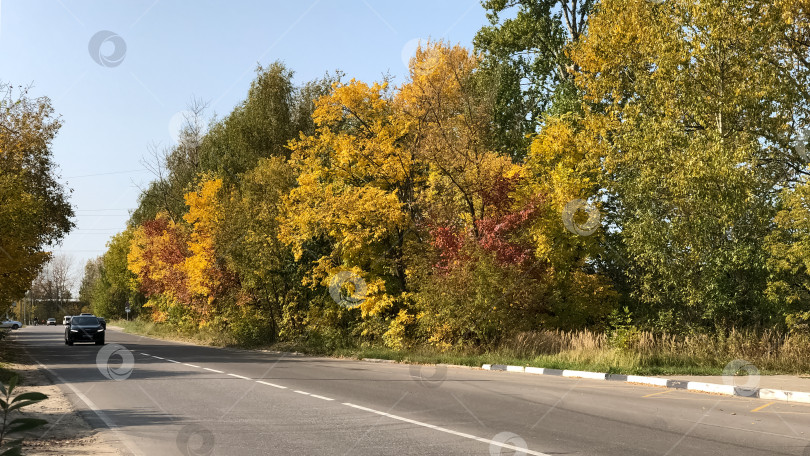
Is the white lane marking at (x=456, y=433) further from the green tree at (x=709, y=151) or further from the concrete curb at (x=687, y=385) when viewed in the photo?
the green tree at (x=709, y=151)

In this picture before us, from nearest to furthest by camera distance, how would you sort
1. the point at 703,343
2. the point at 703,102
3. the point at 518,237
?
the point at 703,343 → the point at 703,102 → the point at 518,237

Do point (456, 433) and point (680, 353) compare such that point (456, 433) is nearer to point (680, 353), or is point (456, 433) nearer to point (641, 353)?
point (641, 353)

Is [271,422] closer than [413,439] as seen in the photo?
No

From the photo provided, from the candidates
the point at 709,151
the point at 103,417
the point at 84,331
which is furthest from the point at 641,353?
the point at 84,331

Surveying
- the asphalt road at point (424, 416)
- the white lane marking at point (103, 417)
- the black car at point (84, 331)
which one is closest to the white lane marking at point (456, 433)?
the asphalt road at point (424, 416)

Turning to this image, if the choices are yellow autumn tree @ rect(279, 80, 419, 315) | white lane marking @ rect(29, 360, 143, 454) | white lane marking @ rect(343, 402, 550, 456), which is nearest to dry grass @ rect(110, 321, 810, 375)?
yellow autumn tree @ rect(279, 80, 419, 315)

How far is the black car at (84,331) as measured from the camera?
41250mm

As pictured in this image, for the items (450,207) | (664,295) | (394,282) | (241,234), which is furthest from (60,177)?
(664,295)

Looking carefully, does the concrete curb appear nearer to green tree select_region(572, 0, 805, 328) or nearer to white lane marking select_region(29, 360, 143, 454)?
green tree select_region(572, 0, 805, 328)

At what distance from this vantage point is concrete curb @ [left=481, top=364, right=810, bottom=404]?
13.7 metres

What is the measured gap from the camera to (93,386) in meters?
16.9

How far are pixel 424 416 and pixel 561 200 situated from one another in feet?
62.6

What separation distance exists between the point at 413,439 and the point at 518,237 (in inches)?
728

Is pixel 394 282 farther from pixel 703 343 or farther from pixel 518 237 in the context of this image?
pixel 703 343
